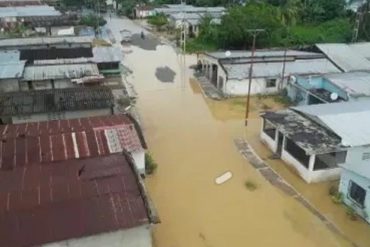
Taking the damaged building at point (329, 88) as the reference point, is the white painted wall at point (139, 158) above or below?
below

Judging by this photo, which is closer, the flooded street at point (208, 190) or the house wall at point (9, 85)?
the flooded street at point (208, 190)

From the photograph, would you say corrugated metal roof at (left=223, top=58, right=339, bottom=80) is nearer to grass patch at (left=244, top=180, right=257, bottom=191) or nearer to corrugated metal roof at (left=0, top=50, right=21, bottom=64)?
grass patch at (left=244, top=180, right=257, bottom=191)

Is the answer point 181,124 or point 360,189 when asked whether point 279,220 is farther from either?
point 181,124

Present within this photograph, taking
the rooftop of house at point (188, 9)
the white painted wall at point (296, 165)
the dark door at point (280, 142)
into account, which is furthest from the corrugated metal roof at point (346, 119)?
the rooftop of house at point (188, 9)

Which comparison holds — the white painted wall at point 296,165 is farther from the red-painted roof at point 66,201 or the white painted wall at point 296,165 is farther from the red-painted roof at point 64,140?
the red-painted roof at point 66,201

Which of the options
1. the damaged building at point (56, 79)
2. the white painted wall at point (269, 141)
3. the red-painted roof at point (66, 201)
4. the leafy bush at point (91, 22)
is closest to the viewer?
the red-painted roof at point (66, 201)

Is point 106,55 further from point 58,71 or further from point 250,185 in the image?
point 250,185

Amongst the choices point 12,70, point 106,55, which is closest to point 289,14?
point 106,55
